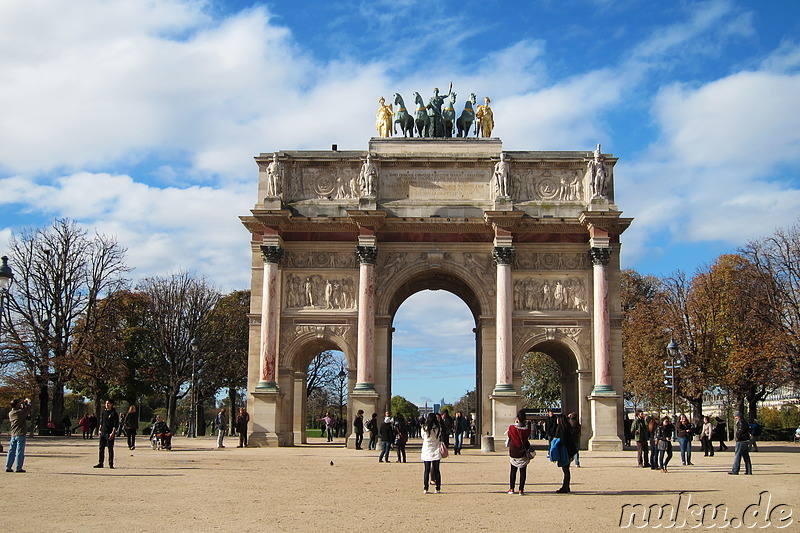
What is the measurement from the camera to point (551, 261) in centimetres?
3744

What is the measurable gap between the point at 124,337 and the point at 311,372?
17990 millimetres

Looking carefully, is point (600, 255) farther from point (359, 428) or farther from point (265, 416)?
point (265, 416)

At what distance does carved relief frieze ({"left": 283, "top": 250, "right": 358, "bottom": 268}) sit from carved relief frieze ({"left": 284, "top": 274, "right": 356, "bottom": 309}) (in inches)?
19.3

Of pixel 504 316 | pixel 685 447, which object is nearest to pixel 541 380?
pixel 504 316

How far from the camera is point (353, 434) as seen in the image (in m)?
35.1

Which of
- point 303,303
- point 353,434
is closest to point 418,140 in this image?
point 303,303

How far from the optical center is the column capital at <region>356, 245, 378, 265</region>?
3638 cm

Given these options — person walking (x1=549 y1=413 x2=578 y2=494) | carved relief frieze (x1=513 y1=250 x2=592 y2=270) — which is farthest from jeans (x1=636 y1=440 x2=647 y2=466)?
carved relief frieze (x1=513 y1=250 x2=592 y2=270)

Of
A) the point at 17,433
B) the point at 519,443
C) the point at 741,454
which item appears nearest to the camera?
the point at 519,443

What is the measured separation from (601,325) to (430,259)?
25.4 feet

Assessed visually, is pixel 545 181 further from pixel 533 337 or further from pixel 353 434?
pixel 353 434

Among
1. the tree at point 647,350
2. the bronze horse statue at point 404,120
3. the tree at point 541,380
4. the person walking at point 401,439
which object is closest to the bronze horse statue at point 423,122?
the bronze horse statue at point 404,120

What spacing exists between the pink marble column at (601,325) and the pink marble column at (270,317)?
43.9ft

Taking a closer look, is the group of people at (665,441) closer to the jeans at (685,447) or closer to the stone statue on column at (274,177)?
the jeans at (685,447)
